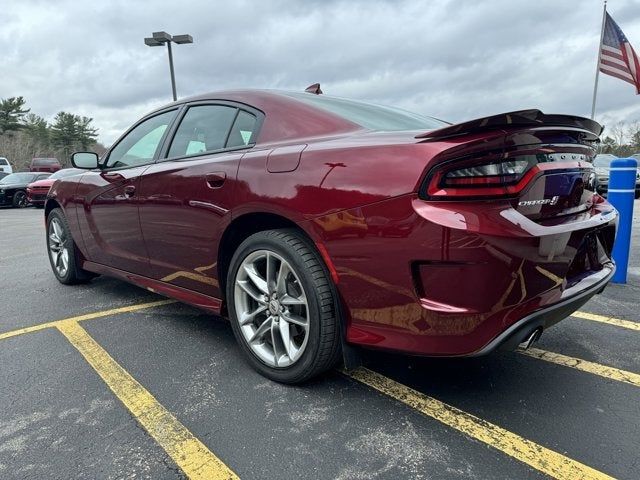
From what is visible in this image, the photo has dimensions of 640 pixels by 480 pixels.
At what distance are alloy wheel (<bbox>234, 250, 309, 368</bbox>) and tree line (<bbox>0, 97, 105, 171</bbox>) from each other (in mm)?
53713

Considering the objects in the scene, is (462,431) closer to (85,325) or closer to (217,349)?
(217,349)

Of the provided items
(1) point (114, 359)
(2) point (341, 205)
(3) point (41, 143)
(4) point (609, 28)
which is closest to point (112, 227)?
(1) point (114, 359)

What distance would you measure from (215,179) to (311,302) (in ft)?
3.01

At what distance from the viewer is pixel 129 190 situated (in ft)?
11.0

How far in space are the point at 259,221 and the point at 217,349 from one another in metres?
0.93

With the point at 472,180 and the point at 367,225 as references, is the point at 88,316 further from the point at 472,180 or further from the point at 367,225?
the point at 472,180

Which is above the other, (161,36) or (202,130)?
(161,36)

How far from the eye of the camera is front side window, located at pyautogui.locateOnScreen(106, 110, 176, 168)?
341cm

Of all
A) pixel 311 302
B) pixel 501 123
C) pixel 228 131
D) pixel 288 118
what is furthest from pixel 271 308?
pixel 501 123

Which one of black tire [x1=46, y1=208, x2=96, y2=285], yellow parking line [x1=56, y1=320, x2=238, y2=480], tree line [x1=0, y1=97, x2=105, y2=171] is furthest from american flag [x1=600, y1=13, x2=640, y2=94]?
tree line [x1=0, y1=97, x2=105, y2=171]

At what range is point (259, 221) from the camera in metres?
2.56

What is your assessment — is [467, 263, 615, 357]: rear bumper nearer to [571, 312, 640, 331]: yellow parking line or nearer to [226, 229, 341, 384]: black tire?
[226, 229, 341, 384]: black tire

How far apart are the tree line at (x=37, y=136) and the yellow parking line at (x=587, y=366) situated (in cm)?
→ 5432

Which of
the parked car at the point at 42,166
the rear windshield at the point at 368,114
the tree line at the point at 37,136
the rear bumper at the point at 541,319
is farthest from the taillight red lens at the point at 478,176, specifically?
the tree line at the point at 37,136
